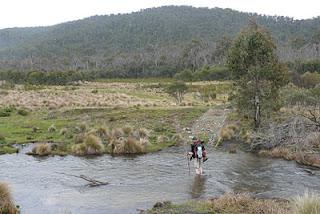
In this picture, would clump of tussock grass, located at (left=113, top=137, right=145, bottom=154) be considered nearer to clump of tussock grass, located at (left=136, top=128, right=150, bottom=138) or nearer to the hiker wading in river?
clump of tussock grass, located at (left=136, top=128, right=150, bottom=138)

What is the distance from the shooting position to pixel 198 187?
24.9 metres

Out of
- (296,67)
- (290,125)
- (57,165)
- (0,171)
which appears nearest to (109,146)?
(57,165)

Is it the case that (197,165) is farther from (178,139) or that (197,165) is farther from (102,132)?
(102,132)

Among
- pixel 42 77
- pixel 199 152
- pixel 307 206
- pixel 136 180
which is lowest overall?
pixel 136 180

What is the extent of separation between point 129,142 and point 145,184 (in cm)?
1026

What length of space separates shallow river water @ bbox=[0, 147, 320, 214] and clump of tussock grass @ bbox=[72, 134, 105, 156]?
147 cm

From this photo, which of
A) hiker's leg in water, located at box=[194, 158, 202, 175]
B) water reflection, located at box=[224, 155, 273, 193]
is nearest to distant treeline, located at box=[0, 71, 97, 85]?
water reflection, located at box=[224, 155, 273, 193]

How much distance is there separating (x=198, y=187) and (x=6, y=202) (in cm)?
971

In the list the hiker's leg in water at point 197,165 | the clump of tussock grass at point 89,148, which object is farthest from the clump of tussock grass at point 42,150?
the hiker's leg in water at point 197,165

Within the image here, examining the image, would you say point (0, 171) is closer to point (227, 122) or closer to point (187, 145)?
point (187, 145)

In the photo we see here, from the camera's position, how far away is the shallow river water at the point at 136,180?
22.6 meters

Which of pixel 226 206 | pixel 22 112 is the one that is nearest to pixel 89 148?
pixel 226 206

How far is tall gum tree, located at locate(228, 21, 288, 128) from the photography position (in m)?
38.6

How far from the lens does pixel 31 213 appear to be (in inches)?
824
